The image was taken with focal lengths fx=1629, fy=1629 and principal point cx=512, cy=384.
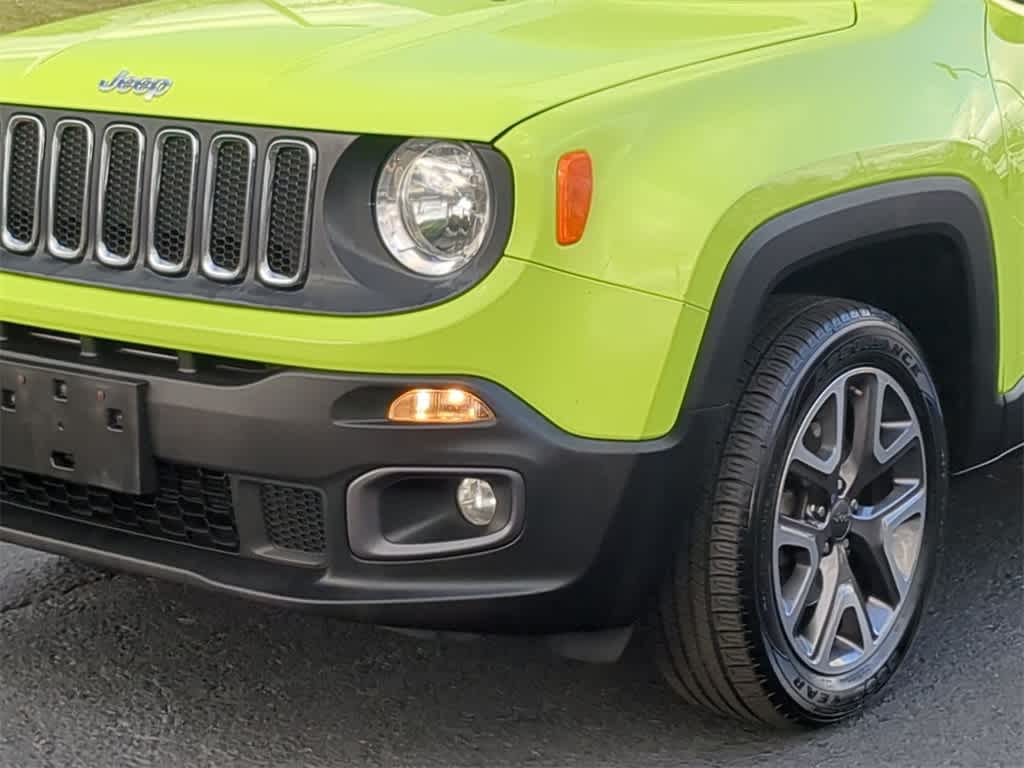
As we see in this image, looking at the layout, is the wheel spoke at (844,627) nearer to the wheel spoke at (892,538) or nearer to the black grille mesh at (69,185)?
the wheel spoke at (892,538)

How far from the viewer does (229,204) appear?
106 inches

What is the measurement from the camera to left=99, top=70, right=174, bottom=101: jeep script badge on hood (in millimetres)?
2791

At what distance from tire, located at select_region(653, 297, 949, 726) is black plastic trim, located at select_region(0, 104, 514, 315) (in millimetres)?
584

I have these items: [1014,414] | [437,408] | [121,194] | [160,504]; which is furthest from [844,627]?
[121,194]

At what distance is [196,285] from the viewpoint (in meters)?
2.70

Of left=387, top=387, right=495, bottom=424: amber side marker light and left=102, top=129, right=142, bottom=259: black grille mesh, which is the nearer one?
left=387, top=387, right=495, bottom=424: amber side marker light

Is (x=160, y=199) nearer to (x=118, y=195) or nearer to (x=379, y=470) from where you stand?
(x=118, y=195)

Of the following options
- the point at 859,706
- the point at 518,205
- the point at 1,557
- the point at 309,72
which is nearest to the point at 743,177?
the point at 518,205

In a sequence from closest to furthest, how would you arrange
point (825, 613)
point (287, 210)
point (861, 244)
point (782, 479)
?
point (287, 210)
point (782, 479)
point (861, 244)
point (825, 613)

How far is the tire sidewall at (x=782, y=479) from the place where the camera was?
286cm

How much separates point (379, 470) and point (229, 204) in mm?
514

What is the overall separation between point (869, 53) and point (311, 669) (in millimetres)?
1630

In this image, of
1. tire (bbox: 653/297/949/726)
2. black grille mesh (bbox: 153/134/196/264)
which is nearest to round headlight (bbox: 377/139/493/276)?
black grille mesh (bbox: 153/134/196/264)

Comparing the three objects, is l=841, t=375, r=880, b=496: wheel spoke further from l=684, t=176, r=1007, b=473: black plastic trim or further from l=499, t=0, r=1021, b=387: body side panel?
l=499, t=0, r=1021, b=387: body side panel
